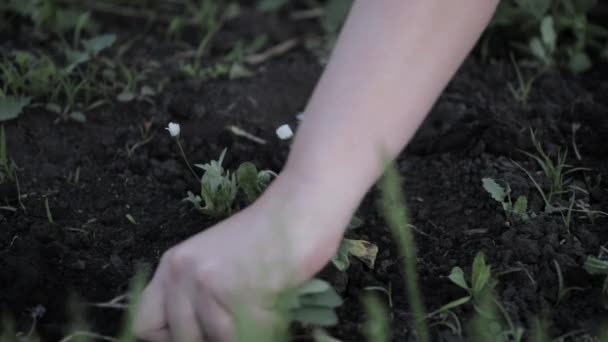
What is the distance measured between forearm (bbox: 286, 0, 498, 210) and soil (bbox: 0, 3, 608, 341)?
31 cm

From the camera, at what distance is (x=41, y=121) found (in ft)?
7.41

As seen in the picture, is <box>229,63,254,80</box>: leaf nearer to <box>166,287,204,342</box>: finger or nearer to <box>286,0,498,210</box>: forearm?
<box>286,0,498,210</box>: forearm

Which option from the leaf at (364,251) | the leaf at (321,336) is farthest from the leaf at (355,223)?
the leaf at (321,336)

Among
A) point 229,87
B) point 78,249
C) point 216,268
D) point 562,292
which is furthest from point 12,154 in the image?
point 562,292

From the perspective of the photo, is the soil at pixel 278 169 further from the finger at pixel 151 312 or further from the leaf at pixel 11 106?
the finger at pixel 151 312

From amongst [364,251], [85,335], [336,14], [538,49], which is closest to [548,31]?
[538,49]

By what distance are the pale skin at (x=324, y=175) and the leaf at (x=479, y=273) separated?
274 millimetres

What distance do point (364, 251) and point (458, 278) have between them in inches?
7.8

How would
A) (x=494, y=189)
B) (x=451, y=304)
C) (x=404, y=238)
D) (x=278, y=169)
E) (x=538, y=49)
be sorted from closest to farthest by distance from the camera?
(x=404, y=238), (x=451, y=304), (x=494, y=189), (x=278, y=169), (x=538, y=49)

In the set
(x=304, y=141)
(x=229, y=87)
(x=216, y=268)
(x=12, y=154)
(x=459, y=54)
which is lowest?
(x=12, y=154)

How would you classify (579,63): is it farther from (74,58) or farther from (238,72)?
(74,58)

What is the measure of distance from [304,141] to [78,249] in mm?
626

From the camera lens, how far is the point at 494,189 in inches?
74.2

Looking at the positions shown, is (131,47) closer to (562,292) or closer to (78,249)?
(78,249)
